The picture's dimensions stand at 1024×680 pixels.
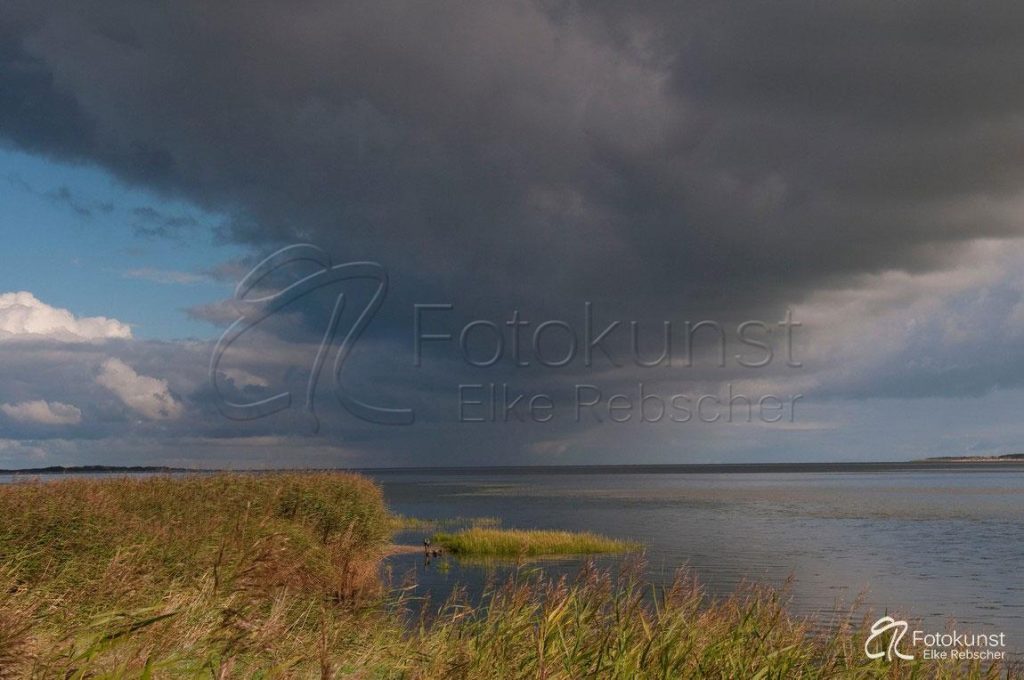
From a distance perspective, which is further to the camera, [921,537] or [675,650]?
[921,537]

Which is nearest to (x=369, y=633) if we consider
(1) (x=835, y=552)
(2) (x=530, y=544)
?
(2) (x=530, y=544)

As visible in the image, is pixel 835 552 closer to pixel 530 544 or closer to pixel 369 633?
pixel 530 544

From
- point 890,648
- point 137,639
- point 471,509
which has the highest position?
point 137,639

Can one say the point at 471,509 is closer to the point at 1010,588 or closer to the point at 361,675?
the point at 1010,588

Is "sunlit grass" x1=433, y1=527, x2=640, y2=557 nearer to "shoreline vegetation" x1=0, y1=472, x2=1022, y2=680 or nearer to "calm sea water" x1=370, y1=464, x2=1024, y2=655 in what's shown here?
"calm sea water" x1=370, y1=464, x2=1024, y2=655

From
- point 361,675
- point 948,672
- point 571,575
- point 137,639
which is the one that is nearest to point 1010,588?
point 571,575

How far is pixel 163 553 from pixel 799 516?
64779 millimetres

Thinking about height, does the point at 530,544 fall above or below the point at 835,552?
above

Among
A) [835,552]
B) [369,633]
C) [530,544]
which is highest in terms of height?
[369,633]

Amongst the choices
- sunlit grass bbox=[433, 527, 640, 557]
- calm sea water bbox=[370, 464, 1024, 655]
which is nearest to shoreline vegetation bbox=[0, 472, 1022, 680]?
calm sea water bbox=[370, 464, 1024, 655]

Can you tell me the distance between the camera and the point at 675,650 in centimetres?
942

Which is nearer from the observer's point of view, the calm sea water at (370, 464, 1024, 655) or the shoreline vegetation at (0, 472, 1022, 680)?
the shoreline vegetation at (0, 472, 1022, 680)

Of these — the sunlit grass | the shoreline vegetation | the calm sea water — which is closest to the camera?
the shoreline vegetation

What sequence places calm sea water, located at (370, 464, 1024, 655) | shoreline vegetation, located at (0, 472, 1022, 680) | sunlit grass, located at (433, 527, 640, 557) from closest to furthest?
shoreline vegetation, located at (0, 472, 1022, 680)
calm sea water, located at (370, 464, 1024, 655)
sunlit grass, located at (433, 527, 640, 557)
